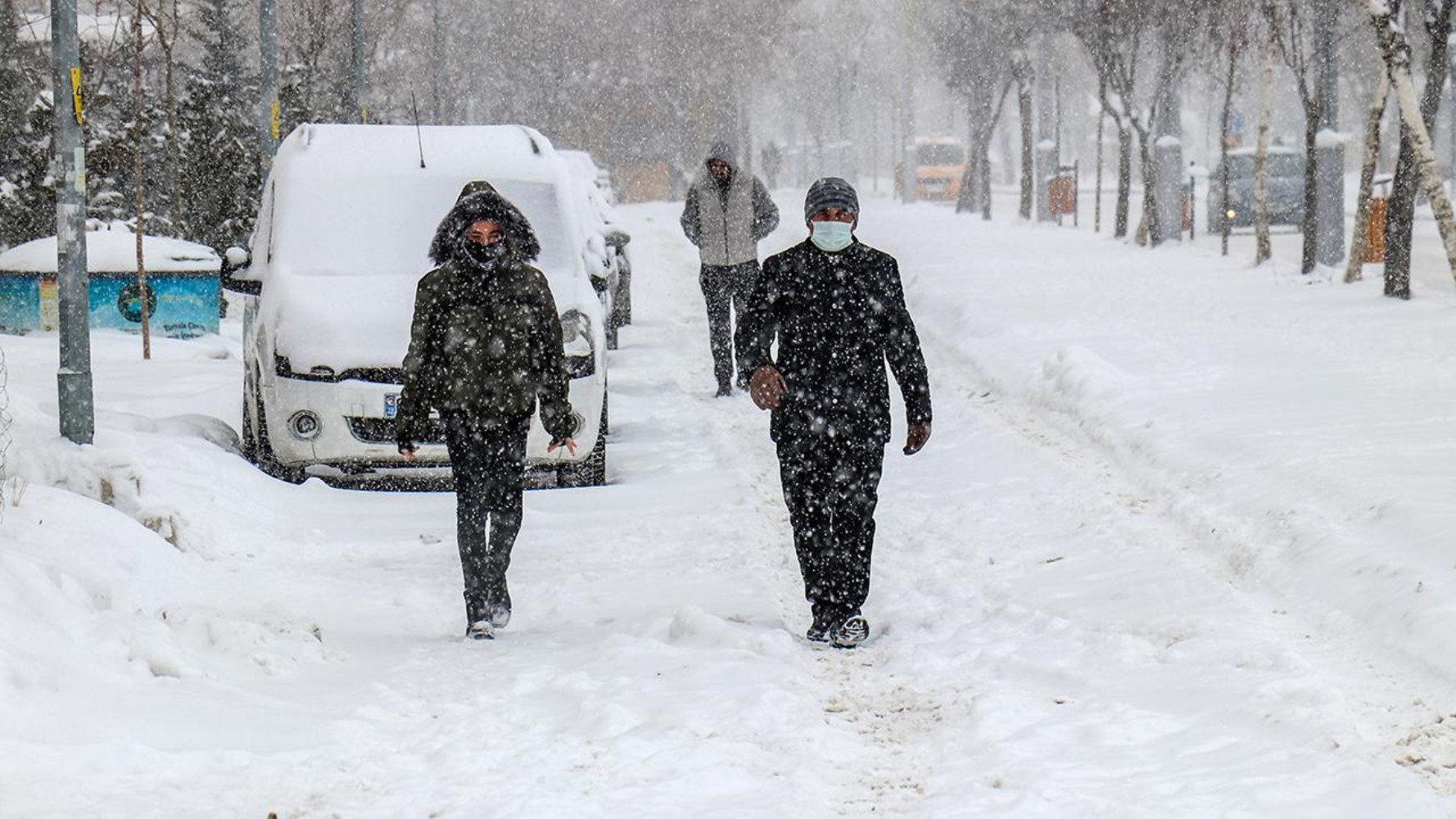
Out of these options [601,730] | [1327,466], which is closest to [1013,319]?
[1327,466]

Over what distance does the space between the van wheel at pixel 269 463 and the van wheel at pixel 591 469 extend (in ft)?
4.59

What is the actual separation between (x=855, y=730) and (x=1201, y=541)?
286cm

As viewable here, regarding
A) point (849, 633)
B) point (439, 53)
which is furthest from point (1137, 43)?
point (849, 633)

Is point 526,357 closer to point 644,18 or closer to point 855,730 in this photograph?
point 855,730

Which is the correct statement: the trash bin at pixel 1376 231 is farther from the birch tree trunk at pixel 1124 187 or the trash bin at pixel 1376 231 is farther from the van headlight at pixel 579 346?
the van headlight at pixel 579 346

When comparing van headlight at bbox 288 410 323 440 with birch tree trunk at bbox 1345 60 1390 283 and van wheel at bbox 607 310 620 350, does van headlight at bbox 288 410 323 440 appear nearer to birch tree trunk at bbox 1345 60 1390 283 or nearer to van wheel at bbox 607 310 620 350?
van wheel at bbox 607 310 620 350

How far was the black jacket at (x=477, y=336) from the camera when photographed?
6520mm

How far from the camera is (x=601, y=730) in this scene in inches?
209

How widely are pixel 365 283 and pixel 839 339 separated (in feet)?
12.5

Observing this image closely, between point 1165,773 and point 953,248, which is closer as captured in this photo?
point 1165,773

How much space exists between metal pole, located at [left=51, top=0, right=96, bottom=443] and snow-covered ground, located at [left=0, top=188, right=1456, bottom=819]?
27 cm

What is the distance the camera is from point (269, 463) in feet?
31.0

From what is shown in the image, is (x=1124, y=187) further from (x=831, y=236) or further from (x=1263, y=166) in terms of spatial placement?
(x=831, y=236)

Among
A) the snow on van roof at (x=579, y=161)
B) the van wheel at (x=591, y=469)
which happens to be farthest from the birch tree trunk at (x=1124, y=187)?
the van wheel at (x=591, y=469)
